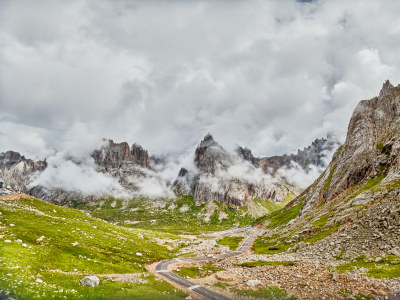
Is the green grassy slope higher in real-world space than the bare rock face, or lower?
lower

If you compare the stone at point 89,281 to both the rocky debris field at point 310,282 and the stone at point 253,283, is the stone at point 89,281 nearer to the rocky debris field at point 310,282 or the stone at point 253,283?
the rocky debris field at point 310,282

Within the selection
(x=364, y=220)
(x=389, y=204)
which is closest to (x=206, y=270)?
(x=364, y=220)

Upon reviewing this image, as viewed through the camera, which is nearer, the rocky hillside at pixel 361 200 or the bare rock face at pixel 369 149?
the rocky hillside at pixel 361 200

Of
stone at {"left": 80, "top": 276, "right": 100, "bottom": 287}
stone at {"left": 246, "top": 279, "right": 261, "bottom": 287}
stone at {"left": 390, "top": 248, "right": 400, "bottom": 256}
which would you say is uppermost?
stone at {"left": 80, "top": 276, "right": 100, "bottom": 287}

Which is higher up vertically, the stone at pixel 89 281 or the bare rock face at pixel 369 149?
the bare rock face at pixel 369 149

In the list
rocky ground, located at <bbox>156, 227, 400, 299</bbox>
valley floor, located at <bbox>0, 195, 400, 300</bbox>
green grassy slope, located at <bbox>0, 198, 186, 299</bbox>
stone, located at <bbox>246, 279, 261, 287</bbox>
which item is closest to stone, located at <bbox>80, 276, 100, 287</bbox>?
valley floor, located at <bbox>0, 195, 400, 300</bbox>

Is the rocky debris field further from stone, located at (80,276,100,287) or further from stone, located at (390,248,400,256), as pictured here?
stone, located at (80,276,100,287)

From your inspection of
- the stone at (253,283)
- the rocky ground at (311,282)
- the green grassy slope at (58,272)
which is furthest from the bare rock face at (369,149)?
the green grassy slope at (58,272)

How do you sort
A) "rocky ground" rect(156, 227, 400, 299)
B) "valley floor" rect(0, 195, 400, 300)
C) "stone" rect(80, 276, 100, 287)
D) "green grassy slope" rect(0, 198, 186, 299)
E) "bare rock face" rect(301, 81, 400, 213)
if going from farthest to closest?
"bare rock face" rect(301, 81, 400, 213)
"stone" rect(80, 276, 100, 287)
"rocky ground" rect(156, 227, 400, 299)
"valley floor" rect(0, 195, 400, 300)
"green grassy slope" rect(0, 198, 186, 299)

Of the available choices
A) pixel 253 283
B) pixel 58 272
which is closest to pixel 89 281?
pixel 58 272

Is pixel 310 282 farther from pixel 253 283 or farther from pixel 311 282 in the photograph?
pixel 253 283

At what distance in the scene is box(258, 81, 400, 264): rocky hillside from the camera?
6575 cm

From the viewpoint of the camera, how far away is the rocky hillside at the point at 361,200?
65.8 metres

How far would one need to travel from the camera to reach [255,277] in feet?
180
